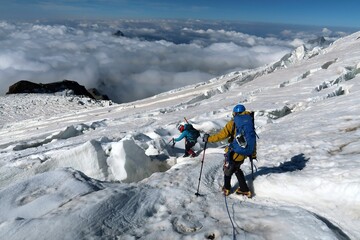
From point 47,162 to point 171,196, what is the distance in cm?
518

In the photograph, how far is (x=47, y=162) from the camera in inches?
423

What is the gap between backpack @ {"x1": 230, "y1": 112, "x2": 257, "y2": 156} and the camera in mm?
7102

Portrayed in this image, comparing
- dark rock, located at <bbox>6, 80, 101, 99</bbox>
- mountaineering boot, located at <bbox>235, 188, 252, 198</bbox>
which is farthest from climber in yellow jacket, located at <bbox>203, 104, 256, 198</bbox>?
dark rock, located at <bbox>6, 80, 101, 99</bbox>

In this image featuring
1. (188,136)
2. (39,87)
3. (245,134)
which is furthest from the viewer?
(39,87)

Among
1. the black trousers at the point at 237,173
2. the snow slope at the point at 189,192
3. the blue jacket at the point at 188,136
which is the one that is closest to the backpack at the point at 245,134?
the black trousers at the point at 237,173

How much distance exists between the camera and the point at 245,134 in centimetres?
711

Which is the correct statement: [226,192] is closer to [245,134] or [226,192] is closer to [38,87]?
[245,134]

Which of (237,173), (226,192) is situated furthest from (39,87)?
(237,173)

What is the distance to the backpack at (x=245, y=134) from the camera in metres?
7.10

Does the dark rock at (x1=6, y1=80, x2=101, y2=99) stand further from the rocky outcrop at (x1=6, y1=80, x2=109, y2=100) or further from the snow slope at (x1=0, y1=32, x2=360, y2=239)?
the snow slope at (x1=0, y1=32, x2=360, y2=239)

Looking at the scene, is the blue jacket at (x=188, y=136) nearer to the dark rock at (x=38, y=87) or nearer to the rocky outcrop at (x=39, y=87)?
the rocky outcrop at (x=39, y=87)

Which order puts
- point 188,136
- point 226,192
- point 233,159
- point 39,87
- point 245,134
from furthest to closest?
point 39,87
point 188,136
point 226,192
point 233,159
point 245,134

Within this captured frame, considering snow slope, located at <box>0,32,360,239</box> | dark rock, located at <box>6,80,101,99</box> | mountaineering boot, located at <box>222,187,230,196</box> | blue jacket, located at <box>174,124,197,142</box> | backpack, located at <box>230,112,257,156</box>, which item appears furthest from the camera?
dark rock, located at <box>6,80,101,99</box>

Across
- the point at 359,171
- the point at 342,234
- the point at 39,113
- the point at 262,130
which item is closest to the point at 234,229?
the point at 342,234
